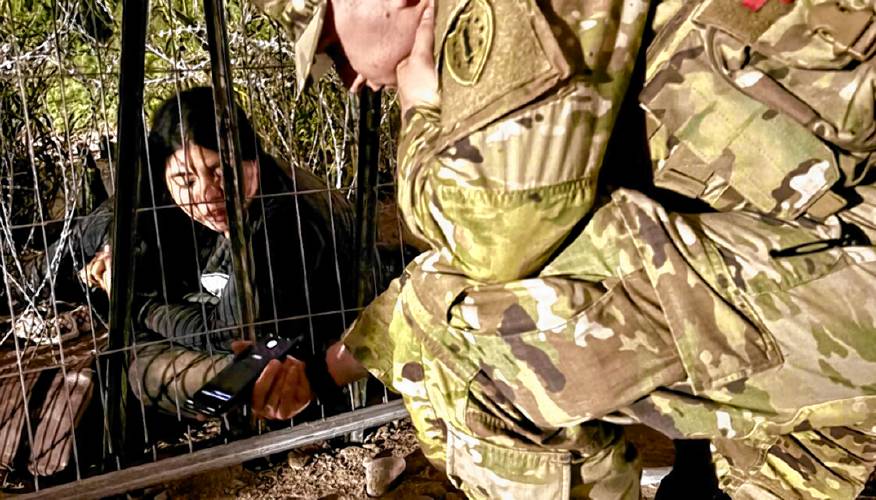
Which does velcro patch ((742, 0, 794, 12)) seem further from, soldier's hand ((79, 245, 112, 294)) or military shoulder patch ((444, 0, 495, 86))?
soldier's hand ((79, 245, 112, 294))

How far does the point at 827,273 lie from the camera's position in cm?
102

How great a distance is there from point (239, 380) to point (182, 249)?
801 mm

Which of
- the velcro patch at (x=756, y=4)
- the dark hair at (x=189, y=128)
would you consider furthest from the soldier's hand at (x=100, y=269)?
the velcro patch at (x=756, y=4)

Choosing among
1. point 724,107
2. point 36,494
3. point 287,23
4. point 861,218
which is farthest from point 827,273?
point 36,494

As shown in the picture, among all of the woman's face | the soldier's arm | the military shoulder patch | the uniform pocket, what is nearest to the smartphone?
the woman's face

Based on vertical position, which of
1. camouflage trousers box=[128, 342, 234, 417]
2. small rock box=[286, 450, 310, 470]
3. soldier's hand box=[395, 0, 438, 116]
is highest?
soldier's hand box=[395, 0, 438, 116]

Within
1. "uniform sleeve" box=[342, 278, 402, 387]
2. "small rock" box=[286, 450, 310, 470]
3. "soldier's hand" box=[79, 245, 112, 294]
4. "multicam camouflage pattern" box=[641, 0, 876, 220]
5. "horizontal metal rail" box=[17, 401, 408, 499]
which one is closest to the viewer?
"multicam camouflage pattern" box=[641, 0, 876, 220]

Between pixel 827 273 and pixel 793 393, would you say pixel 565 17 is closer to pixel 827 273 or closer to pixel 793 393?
pixel 827 273

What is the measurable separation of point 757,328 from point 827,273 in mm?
104

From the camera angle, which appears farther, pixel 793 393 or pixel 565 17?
pixel 793 393

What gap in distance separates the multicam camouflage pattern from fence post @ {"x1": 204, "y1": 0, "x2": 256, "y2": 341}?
36.7 inches

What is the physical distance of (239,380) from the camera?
1.66 metres

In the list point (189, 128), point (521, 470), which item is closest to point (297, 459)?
point (189, 128)

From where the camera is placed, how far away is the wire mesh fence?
1.89 metres
